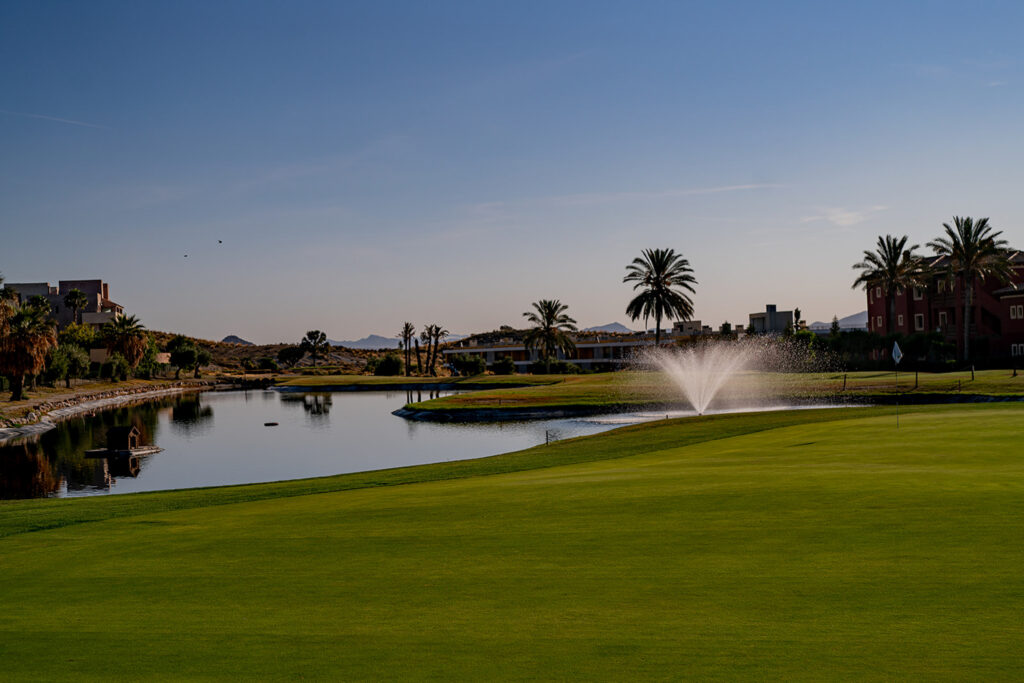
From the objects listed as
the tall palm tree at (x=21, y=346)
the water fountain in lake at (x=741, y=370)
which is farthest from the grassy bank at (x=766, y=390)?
the tall palm tree at (x=21, y=346)

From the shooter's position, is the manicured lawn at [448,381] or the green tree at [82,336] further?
the green tree at [82,336]

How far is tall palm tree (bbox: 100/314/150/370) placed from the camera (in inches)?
4909

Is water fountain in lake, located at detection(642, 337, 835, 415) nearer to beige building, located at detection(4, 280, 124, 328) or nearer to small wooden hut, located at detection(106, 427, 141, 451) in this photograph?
small wooden hut, located at detection(106, 427, 141, 451)

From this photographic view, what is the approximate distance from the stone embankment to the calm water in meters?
2.06

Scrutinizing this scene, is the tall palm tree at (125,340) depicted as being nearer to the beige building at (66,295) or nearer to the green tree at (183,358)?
the green tree at (183,358)

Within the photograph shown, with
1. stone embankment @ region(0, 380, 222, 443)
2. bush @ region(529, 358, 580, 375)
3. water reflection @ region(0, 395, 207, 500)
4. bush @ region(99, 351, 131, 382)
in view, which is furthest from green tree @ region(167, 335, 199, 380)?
water reflection @ region(0, 395, 207, 500)

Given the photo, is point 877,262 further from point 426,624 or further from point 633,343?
point 426,624

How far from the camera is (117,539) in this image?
14.0 m

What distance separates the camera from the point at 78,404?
85.6 metres

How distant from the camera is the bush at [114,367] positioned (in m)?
118

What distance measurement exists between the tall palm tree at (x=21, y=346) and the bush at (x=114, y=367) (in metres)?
37.4

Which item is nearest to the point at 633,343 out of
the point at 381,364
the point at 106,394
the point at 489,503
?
the point at 381,364

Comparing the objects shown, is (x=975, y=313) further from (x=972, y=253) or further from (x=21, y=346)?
(x=21, y=346)

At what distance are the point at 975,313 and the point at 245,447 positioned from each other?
81.3 m
